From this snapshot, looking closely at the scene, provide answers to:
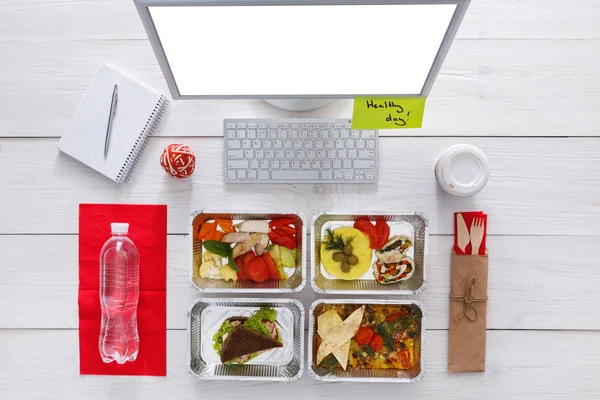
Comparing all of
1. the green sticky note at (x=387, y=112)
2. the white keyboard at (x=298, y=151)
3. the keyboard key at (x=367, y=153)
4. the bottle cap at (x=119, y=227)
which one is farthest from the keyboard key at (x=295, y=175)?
the bottle cap at (x=119, y=227)

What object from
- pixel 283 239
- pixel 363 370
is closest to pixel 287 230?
pixel 283 239

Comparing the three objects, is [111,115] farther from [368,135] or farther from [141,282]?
[368,135]

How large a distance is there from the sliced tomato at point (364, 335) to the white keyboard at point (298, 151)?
311 mm

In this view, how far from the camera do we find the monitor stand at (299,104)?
95cm

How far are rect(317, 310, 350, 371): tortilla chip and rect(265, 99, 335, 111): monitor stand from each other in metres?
0.43

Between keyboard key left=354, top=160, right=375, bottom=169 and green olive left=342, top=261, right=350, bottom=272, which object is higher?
keyboard key left=354, top=160, right=375, bottom=169

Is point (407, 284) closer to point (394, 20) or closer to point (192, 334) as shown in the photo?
A: point (192, 334)

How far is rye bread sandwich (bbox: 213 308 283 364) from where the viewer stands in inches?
39.3

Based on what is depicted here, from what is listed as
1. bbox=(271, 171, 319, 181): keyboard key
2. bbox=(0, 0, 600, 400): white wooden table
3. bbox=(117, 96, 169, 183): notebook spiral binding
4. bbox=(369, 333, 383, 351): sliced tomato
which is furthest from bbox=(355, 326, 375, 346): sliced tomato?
bbox=(117, 96, 169, 183): notebook spiral binding

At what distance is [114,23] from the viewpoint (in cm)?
101

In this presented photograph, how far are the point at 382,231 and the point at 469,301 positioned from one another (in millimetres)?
233

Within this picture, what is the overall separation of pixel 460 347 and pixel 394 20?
2.36 ft

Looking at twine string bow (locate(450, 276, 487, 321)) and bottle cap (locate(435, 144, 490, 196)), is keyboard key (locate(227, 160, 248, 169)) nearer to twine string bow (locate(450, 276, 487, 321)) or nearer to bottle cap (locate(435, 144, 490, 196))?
bottle cap (locate(435, 144, 490, 196))

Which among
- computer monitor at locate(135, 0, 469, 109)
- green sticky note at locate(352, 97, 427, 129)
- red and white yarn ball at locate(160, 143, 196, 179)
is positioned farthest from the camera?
red and white yarn ball at locate(160, 143, 196, 179)
